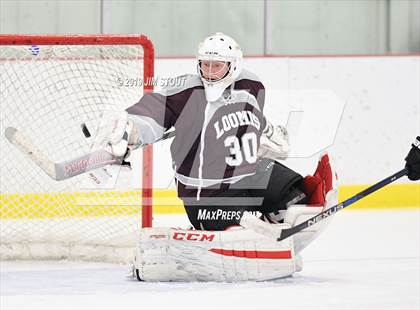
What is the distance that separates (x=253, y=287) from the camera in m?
3.87

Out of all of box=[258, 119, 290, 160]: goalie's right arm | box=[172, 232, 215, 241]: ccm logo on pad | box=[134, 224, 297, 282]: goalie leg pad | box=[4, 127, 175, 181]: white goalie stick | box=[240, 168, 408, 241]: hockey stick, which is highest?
box=[258, 119, 290, 160]: goalie's right arm

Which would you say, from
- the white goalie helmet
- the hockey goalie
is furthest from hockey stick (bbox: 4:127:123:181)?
the white goalie helmet

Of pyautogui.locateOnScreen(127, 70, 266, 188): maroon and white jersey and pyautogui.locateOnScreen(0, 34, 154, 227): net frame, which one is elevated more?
pyautogui.locateOnScreen(0, 34, 154, 227): net frame

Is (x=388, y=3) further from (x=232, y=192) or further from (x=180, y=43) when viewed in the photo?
(x=232, y=192)

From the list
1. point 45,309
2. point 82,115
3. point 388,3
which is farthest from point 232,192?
point 388,3

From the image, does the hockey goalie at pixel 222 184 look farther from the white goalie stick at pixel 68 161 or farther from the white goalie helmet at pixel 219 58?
the white goalie stick at pixel 68 161

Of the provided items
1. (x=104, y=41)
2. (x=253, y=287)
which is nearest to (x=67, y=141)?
(x=104, y=41)

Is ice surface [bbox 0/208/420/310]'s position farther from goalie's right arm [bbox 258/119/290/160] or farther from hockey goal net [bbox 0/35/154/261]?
goalie's right arm [bbox 258/119/290/160]

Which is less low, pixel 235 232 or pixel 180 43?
pixel 180 43

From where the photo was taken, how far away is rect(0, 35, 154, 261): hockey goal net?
15.2ft

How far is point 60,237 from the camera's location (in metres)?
4.79

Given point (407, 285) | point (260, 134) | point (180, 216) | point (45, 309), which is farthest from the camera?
point (180, 216)

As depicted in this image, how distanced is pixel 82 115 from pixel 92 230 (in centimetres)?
71

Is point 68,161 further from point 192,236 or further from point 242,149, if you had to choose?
point 242,149
